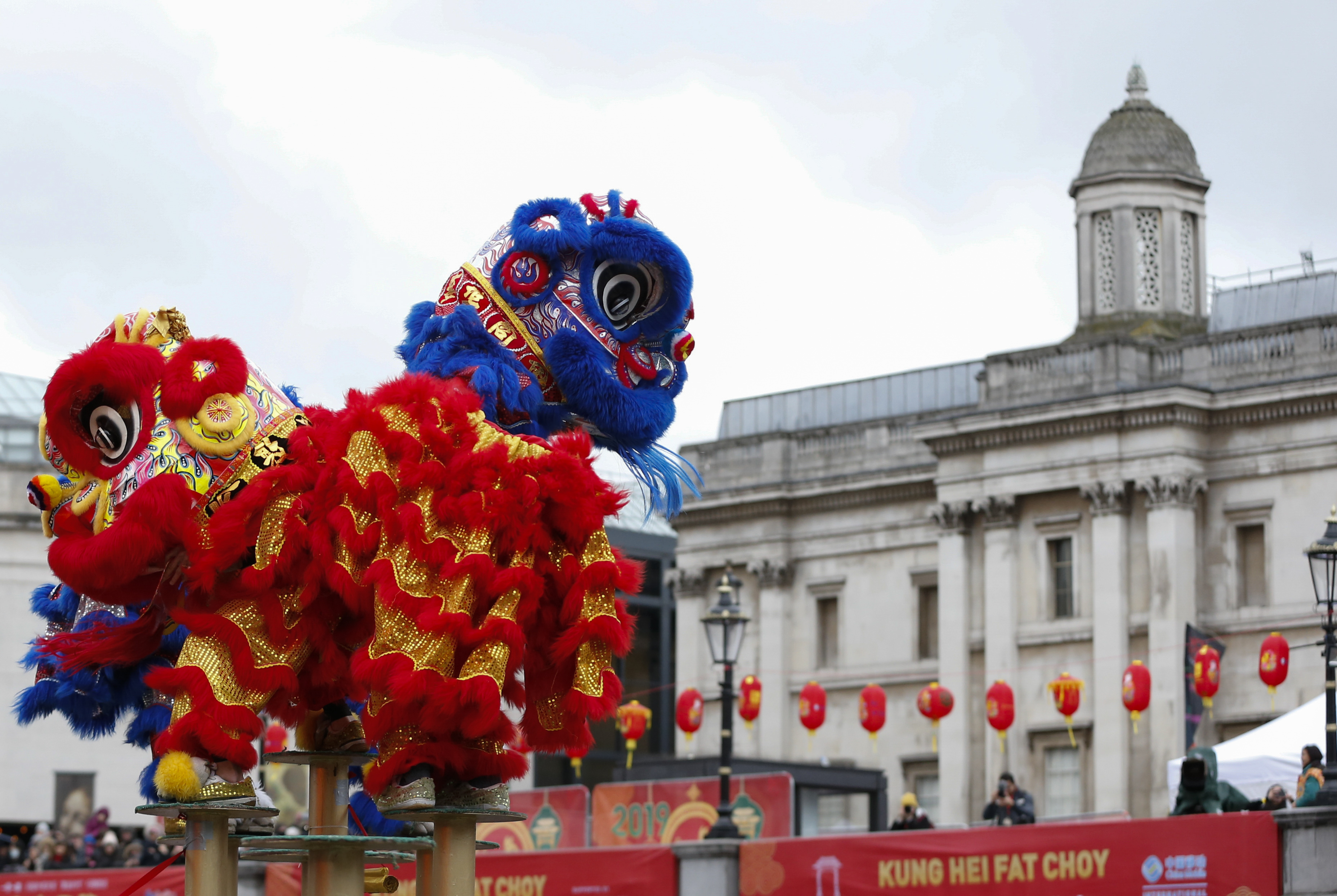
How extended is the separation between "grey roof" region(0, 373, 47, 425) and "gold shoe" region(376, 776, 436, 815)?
44.9 meters

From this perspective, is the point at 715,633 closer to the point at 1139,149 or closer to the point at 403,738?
the point at 403,738

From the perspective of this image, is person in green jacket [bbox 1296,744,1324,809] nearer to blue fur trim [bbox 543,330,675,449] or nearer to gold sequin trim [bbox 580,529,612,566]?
blue fur trim [bbox 543,330,675,449]

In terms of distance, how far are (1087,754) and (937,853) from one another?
26.4 meters

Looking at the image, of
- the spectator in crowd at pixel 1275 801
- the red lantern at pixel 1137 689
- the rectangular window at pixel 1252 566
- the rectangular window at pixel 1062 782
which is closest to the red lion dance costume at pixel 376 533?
the spectator in crowd at pixel 1275 801

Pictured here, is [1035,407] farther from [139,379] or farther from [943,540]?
[139,379]

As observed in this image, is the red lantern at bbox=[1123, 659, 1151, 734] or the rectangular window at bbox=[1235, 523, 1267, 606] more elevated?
the rectangular window at bbox=[1235, 523, 1267, 606]

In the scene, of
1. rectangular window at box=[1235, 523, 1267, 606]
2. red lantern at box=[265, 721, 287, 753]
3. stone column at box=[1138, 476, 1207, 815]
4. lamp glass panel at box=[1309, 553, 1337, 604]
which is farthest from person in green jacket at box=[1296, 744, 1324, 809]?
rectangular window at box=[1235, 523, 1267, 606]

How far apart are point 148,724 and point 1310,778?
1281cm

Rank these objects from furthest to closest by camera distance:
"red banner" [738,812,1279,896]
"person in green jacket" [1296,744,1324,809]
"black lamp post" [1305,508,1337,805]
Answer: "black lamp post" [1305,508,1337,805] → "person in green jacket" [1296,744,1324,809] → "red banner" [738,812,1279,896]

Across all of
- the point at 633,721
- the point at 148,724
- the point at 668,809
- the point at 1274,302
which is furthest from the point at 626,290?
the point at 1274,302

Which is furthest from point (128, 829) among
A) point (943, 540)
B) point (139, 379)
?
point (139, 379)

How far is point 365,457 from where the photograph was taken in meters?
6.76

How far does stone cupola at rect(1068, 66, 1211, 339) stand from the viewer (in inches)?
1700

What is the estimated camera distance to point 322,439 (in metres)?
6.92
